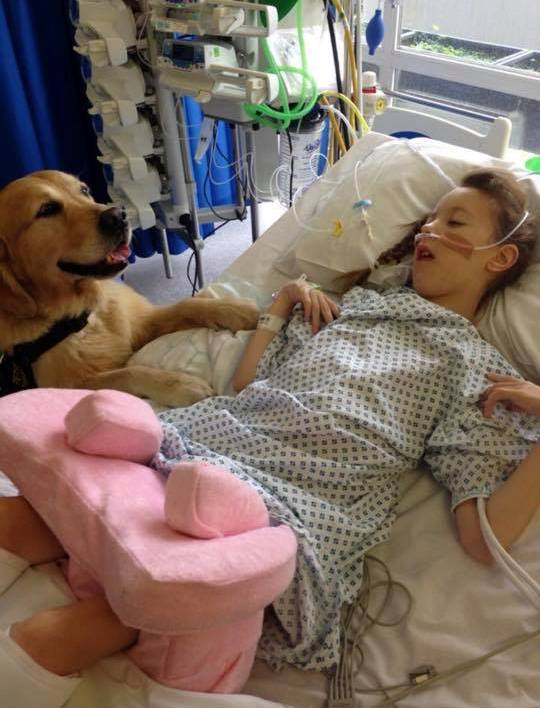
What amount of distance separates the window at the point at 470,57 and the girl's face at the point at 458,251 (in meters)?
1.24

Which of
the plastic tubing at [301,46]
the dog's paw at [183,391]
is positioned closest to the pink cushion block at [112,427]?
the dog's paw at [183,391]

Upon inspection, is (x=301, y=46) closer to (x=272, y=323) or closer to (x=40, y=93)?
(x=272, y=323)

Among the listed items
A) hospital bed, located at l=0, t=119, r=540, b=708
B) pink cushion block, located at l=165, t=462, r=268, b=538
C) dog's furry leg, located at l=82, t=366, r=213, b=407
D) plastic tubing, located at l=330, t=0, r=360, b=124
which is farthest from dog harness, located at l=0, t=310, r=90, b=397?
plastic tubing, located at l=330, t=0, r=360, b=124

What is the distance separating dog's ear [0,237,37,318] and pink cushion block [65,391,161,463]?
0.58 m

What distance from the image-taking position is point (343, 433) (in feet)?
3.15

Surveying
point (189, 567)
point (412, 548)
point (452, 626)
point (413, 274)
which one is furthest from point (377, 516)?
point (413, 274)

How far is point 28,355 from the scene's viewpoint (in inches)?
55.1

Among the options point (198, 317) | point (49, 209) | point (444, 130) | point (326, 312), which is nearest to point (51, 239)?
point (49, 209)

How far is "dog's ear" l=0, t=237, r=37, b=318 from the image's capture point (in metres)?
1.31

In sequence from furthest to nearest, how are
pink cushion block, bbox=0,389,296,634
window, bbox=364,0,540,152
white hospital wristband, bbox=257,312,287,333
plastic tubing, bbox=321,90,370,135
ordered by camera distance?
window, bbox=364,0,540,152 → plastic tubing, bbox=321,90,370,135 → white hospital wristband, bbox=257,312,287,333 → pink cushion block, bbox=0,389,296,634

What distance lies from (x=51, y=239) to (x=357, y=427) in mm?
860

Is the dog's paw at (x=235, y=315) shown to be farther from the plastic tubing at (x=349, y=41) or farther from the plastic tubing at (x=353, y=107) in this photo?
the plastic tubing at (x=349, y=41)

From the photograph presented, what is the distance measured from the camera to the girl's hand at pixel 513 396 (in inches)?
37.6

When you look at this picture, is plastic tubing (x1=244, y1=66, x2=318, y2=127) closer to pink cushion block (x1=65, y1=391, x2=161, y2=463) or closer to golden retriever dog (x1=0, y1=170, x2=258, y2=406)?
golden retriever dog (x1=0, y1=170, x2=258, y2=406)
